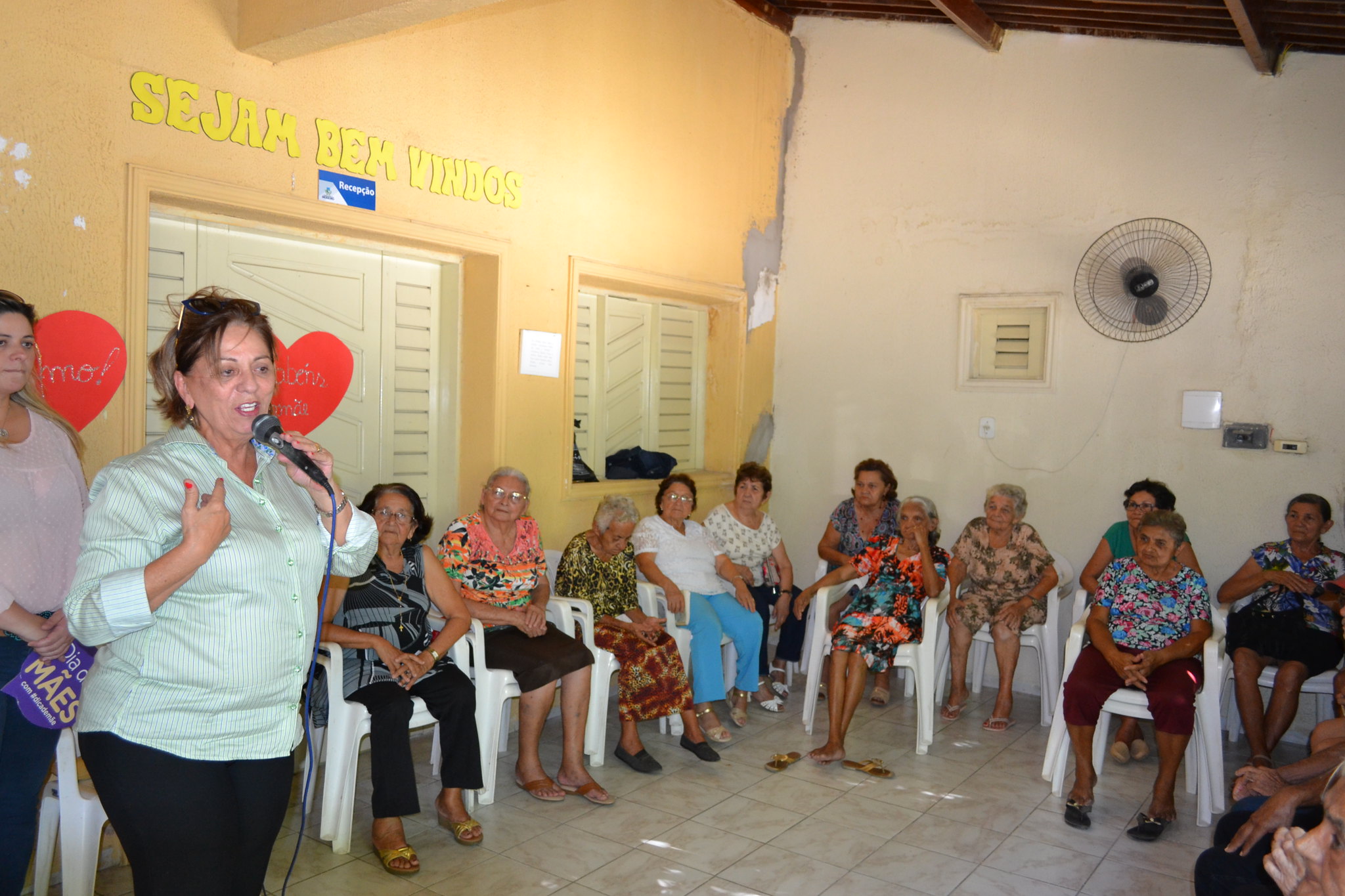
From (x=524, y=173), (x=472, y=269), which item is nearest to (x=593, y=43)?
(x=524, y=173)

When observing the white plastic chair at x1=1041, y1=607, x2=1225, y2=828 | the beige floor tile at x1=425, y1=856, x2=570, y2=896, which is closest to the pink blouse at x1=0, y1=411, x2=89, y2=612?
the beige floor tile at x1=425, y1=856, x2=570, y2=896

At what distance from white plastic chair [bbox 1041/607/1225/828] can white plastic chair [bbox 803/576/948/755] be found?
500mm

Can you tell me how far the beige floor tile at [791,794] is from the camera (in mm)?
3596

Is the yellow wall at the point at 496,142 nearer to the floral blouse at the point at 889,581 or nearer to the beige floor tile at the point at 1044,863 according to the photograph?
the floral blouse at the point at 889,581

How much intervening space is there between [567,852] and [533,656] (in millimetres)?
715

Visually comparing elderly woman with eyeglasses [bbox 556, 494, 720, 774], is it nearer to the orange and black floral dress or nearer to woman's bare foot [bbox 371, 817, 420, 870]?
the orange and black floral dress

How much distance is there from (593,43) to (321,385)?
83.3 inches

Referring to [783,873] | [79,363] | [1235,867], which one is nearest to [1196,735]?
[1235,867]

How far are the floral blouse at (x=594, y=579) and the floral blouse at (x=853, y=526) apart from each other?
142cm

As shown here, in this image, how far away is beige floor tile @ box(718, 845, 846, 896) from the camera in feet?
9.68

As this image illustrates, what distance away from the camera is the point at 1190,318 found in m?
4.82

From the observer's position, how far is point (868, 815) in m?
3.53

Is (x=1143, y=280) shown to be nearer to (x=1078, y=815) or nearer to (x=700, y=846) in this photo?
(x=1078, y=815)

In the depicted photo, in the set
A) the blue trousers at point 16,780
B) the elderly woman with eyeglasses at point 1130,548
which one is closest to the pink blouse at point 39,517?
the blue trousers at point 16,780
